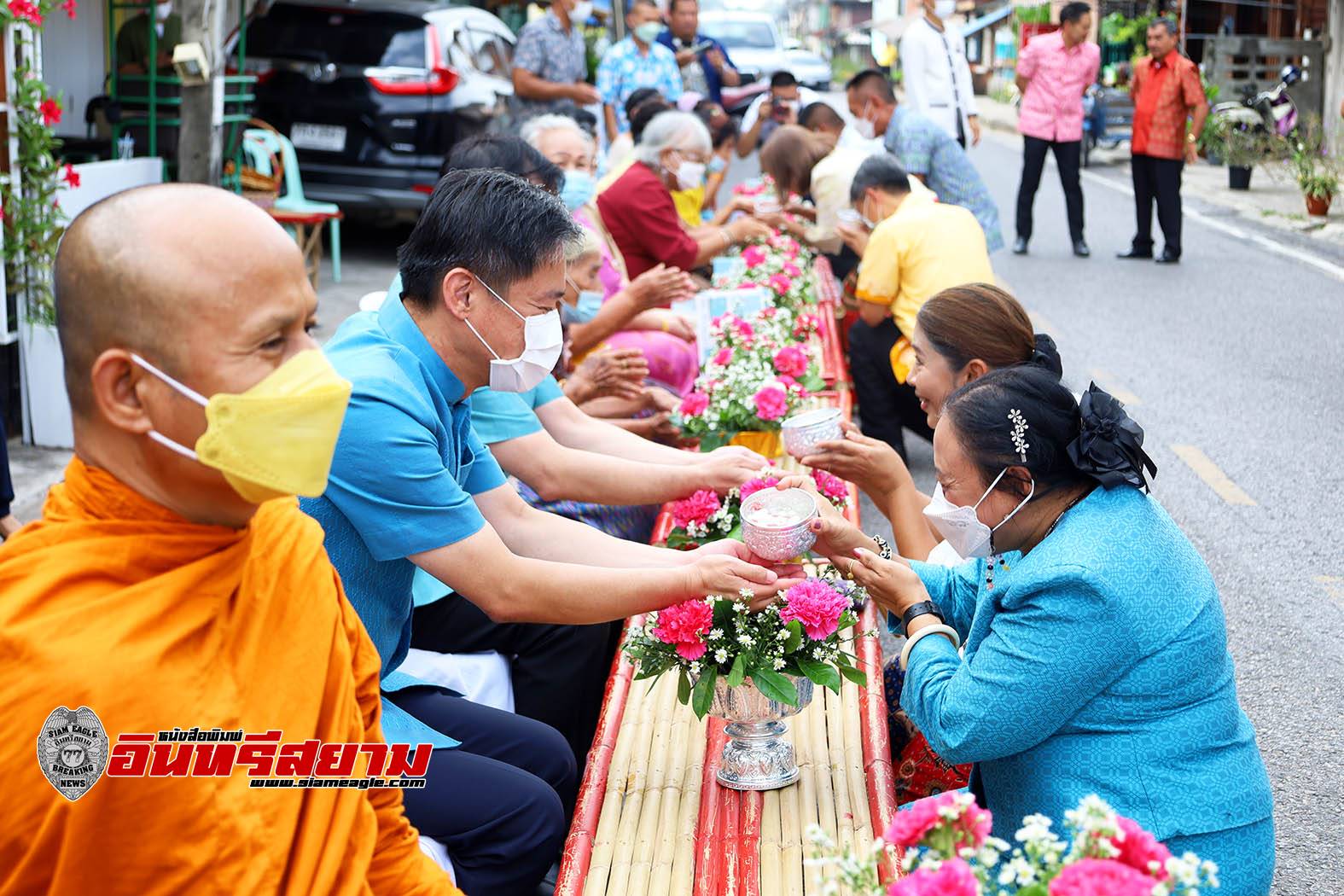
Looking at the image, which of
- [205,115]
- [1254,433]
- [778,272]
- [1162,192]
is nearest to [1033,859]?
[778,272]

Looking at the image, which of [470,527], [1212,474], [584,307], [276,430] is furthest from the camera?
[1212,474]

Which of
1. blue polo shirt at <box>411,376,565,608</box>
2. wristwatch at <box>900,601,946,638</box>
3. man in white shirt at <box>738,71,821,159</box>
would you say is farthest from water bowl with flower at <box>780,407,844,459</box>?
man in white shirt at <box>738,71,821,159</box>

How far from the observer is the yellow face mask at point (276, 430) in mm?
1609

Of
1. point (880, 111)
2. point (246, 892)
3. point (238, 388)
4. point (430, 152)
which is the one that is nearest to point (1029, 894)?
point (246, 892)

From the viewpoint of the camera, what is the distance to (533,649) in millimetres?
3684

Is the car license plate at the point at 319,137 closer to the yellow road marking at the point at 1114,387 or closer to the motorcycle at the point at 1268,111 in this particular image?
the yellow road marking at the point at 1114,387

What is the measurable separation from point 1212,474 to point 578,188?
128 inches

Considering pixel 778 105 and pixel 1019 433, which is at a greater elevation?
pixel 778 105

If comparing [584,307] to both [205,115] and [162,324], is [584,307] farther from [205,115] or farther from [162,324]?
[162,324]

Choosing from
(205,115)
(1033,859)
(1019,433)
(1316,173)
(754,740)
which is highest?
(205,115)

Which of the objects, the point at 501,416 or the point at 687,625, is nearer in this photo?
the point at 687,625

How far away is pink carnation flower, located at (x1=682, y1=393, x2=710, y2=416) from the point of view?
4.61m

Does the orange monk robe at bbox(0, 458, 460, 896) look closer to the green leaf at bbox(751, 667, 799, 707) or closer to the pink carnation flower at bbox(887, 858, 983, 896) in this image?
the pink carnation flower at bbox(887, 858, 983, 896)

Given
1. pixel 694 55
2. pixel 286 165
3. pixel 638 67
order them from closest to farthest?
pixel 286 165 < pixel 638 67 < pixel 694 55
